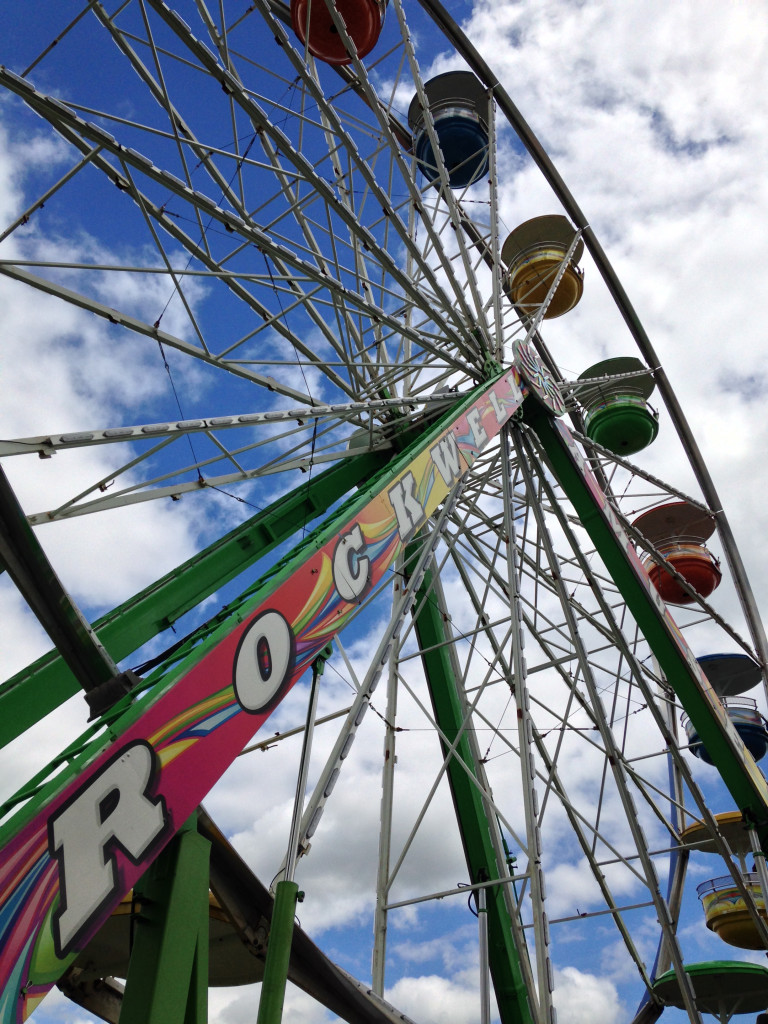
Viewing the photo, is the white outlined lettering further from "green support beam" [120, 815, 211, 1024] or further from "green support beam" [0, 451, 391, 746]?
"green support beam" [0, 451, 391, 746]

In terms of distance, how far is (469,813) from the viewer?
934cm

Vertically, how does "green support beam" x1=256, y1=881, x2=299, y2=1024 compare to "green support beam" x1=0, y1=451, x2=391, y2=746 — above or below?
below

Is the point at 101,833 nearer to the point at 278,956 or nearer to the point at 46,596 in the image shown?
the point at 278,956

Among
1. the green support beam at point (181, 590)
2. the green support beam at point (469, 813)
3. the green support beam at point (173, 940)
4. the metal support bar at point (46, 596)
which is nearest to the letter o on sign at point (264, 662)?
the green support beam at point (173, 940)

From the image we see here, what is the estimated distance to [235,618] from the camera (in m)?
4.38

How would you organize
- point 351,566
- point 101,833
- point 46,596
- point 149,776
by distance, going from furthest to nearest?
point 351,566 → point 46,596 → point 149,776 → point 101,833

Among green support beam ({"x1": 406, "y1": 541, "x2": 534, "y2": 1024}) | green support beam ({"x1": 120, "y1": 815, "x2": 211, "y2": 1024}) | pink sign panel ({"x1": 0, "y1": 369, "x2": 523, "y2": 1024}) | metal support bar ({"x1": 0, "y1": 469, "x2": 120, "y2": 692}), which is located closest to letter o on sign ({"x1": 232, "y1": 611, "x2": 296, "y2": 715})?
pink sign panel ({"x1": 0, "y1": 369, "x2": 523, "y2": 1024})

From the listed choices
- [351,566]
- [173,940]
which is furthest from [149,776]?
→ [351,566]

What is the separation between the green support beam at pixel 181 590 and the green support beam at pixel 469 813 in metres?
1.16

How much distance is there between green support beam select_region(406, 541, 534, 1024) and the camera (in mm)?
8414

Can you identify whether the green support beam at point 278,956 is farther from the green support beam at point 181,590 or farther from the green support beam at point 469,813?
the green support beam at point 469,813

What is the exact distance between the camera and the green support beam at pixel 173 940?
3.53 m

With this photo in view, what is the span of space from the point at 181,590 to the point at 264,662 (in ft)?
10.6

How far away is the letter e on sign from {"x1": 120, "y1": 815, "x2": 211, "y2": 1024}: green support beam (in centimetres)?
38
